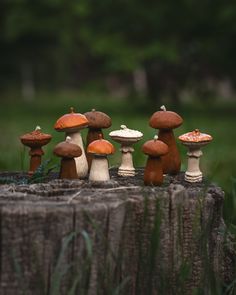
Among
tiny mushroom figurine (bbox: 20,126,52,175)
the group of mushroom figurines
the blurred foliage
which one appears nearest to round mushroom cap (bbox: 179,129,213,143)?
the group of mushroom figurines

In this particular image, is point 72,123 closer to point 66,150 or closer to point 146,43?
point 66,150

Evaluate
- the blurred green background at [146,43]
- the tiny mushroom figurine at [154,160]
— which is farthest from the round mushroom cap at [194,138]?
the blurred green background at [146,43]

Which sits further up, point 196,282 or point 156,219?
point 156,219

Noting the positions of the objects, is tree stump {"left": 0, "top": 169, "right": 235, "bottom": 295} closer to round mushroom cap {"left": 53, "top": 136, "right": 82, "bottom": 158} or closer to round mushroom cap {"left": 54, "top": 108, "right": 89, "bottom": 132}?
round mushroom cap {"left": 53, "top": 136, "right": 82, "bottom": 158}

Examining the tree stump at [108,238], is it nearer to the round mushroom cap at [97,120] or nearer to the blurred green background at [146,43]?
the round mushroom cap at [97,120]

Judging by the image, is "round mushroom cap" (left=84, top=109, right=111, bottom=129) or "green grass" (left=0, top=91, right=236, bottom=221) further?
"green grass" (left=0, top=91, right=236, bottom=221)

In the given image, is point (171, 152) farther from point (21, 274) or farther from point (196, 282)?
point (21, 274)

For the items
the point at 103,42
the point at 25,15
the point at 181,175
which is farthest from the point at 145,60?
the point at 181,175

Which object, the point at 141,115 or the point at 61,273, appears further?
the point at 141,115
